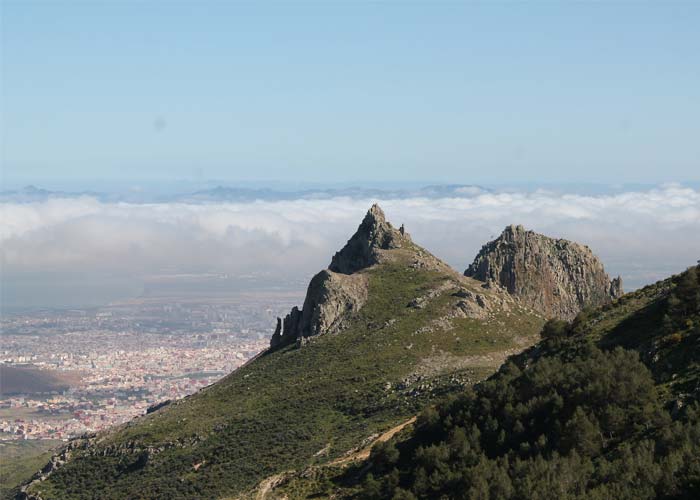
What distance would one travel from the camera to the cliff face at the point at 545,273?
369 ft

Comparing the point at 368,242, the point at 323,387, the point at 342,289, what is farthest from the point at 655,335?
the point at 368,242

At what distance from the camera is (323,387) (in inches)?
3275

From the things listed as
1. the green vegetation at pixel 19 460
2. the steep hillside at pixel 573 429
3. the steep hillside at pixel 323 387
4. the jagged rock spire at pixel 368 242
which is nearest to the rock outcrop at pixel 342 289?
the jagged rock spire at pixel 368 242

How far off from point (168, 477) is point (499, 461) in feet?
106

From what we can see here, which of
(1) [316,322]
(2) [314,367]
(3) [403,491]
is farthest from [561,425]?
(1) [316,322]

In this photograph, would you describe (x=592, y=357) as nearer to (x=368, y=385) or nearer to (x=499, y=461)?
(x=499, y=461)

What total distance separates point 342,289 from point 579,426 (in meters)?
49.7

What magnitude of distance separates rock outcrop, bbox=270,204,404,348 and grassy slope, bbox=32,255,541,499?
5.61 feet

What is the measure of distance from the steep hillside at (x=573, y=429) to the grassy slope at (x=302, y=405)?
10.3 meters

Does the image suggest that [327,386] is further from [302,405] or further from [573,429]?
[573,429]

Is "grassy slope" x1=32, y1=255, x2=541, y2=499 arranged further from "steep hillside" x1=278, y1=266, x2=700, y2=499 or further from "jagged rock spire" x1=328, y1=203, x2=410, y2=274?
"jagged rock spire" x1=328, y1=203, x2=410, y2=274

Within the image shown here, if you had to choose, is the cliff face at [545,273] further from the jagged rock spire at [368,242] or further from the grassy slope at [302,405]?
the grassy slope at [302,405]

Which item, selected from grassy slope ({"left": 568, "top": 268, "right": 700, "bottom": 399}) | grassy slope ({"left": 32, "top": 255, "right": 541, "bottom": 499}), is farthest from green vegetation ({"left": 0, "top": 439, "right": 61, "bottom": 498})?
grassy slope ({"left": 568, "top": 268, "right": 700, "bottom": 399})

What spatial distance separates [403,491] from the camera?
52750mm
